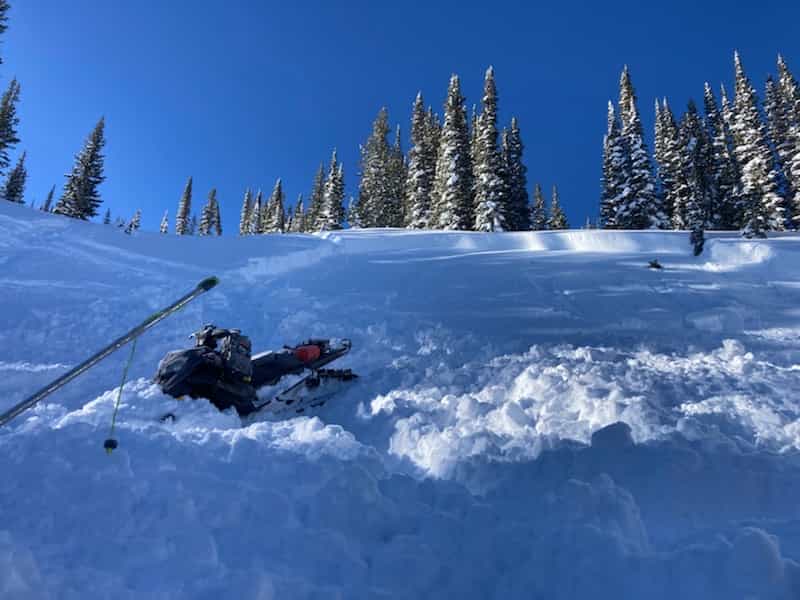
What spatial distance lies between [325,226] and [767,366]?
45.9 metres

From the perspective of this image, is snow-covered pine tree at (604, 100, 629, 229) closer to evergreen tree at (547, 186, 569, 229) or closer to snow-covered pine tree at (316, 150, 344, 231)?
evergreen tree at (547, 186, 569, 229)

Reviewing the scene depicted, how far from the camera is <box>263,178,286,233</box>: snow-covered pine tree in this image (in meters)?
67.6

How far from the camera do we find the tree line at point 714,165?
3500 centimetres

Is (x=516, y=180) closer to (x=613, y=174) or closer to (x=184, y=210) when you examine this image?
(x=613, y=174)

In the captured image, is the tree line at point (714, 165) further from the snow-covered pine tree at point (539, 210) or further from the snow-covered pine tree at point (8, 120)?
the snow-covered pine tree at point (8, 120)

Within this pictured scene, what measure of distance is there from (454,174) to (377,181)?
44.6ft

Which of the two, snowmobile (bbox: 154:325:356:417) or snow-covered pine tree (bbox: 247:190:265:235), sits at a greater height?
snow-covered pine tree (bbox: 247:190:265:235)

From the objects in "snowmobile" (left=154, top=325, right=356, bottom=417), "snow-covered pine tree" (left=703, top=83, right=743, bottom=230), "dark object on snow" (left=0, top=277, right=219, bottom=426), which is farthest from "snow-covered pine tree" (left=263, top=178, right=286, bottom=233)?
"dark object on snow" (left=0, top=277, right=219, bottom=426)

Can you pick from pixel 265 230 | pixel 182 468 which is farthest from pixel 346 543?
pixel 265 230

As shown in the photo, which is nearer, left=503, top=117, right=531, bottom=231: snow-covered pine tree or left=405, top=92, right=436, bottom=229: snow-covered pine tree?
left=503, top=117, right=531, bottom=231: snow-covered pine tree

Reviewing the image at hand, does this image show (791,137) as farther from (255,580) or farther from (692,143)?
(255,580)

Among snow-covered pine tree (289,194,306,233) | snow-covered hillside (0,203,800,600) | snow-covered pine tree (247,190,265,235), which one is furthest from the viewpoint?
snow-covered pine tree (247,190,265,235)

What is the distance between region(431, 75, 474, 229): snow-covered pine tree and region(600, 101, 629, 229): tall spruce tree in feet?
38.7

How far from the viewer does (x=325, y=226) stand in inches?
1965
